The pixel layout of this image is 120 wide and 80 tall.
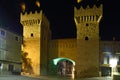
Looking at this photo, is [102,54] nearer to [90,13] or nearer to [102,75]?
[102,75]

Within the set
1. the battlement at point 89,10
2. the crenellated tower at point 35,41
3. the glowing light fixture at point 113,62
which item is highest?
the battlement at point 89,10

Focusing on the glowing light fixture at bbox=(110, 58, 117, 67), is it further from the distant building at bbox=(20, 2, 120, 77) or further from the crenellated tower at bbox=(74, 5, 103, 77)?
the crenellated tower at bbox=(74, 5, 103, 77)

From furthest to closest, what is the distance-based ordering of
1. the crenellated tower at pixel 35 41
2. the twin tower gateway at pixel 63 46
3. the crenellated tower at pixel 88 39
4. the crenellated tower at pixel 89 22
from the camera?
the crenellated tower at pixel 35 41
the crenellated tower at pixel 89 22
the twin tower gateway at pixel 63 46
the crenellated tower at pixel 88 39

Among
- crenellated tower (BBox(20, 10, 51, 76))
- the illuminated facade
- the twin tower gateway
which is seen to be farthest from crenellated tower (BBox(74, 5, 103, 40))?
the illuminated facade

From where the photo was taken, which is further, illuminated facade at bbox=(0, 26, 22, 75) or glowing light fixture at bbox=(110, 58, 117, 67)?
glowing light fixture at bbox=(110, 58, 117, 67)

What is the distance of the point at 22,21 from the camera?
5331 cm

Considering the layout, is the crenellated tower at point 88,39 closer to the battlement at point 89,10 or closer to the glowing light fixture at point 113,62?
the battlement at point 89,10

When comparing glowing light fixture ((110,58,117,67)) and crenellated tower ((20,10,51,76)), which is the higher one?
crenellated tower ((20,10,51,76))

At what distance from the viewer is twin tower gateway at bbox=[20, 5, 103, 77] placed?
47625 millimetres

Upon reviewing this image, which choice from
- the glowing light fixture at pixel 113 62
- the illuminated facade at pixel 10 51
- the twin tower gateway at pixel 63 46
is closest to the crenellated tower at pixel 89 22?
the twin tower gateway at pixel 63 46

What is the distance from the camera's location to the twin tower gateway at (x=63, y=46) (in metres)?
47.6

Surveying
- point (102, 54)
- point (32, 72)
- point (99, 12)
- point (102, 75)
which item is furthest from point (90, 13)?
point (32, 72)

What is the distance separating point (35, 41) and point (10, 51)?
16.6ft

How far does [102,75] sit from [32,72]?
12.8m
